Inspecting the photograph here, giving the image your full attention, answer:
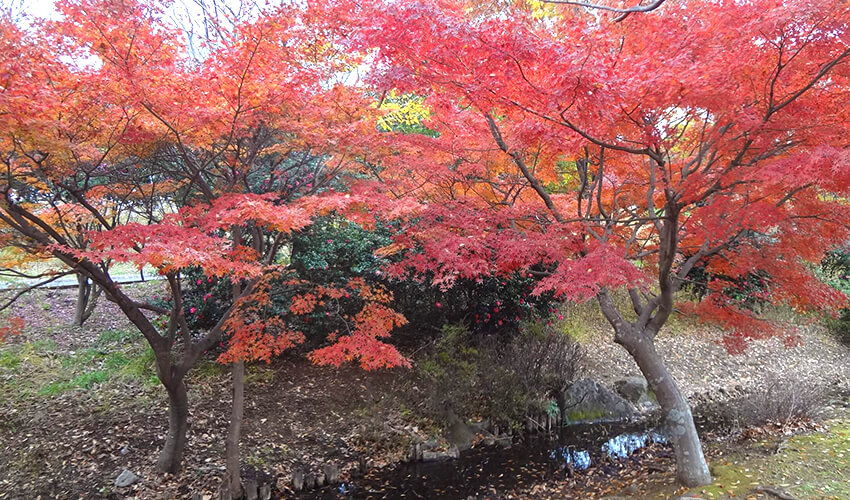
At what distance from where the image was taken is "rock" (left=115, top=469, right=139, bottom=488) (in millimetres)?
5105

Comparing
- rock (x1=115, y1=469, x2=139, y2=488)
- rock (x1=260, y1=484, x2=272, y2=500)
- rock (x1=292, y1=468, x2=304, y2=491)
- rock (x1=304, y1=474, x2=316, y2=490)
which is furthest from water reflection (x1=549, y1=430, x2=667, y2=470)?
rock (x1=115, y1=469, x2=139, y2=488)

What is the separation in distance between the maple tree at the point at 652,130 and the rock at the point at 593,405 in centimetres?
256

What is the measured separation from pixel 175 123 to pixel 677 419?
601 cm

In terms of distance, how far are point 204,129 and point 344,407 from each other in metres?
4.63

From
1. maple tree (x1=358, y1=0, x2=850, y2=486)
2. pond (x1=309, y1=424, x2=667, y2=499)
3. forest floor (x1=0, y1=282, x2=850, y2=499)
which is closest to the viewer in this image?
maple tree (x1=358, y1=0, x2=850, y2=486)

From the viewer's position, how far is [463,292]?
8453 millimetres

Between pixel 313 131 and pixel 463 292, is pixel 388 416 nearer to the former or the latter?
pixel 463 292

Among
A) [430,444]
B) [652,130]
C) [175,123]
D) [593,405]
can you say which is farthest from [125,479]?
[593,405]

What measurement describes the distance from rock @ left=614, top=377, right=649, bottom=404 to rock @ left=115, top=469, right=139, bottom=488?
7.54 meters

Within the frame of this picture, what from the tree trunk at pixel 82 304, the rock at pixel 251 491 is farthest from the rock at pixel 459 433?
the tree trunk at pixel 82 304

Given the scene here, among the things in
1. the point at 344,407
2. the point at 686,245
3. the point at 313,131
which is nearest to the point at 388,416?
the point at 344,407

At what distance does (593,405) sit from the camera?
7.83 meters

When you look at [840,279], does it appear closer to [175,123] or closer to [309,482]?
[309,482]

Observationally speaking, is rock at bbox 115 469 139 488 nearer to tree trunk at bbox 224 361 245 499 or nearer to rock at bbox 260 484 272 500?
tree trunk at bbox 224 361 245 499
